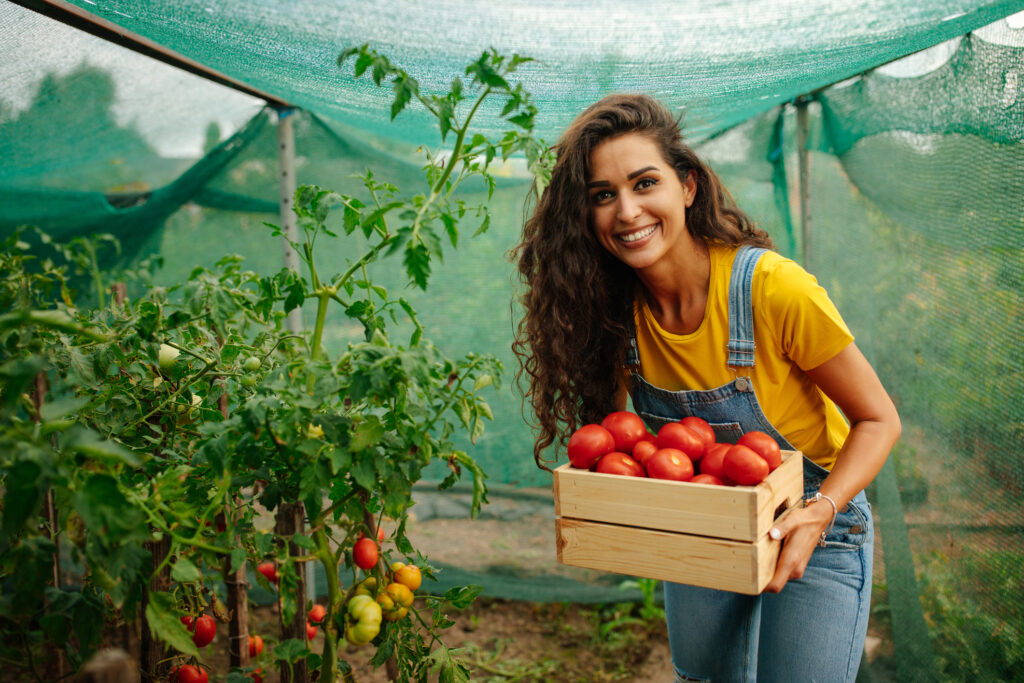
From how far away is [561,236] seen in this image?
191cm

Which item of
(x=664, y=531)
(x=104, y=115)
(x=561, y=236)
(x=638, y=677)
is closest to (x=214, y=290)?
(x=561, y=236)

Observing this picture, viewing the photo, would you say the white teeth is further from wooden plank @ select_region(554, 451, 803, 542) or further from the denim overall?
wooden plank @ select_region(554, 451, 803, 542)

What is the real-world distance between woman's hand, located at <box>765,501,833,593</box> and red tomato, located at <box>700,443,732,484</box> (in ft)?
0.48

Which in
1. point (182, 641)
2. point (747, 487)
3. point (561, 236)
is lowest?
point (182, 641)

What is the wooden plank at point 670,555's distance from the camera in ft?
4.36

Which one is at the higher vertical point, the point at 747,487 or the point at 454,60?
the point at 454,60

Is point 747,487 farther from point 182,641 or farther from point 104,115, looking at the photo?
point 104,115

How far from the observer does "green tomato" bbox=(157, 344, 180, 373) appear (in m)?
1.68

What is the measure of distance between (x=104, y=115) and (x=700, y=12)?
7.37 feet

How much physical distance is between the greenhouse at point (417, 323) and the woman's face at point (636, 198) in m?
0.17

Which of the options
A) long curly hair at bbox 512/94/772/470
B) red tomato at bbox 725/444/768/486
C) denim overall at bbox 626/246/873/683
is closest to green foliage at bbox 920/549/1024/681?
denim overall at bbox 626/246/873/683

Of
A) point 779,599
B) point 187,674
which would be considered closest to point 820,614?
point 779,599

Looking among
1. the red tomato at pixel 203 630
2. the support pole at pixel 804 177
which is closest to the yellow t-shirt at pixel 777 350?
the red tomato at pixel 203 630

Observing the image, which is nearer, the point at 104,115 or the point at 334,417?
the point at 334,417
